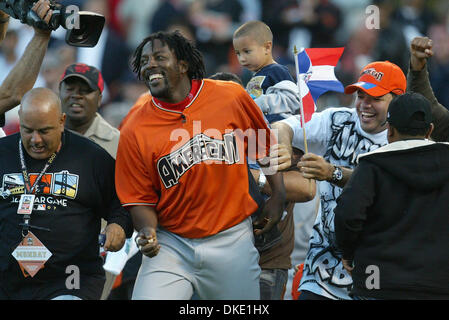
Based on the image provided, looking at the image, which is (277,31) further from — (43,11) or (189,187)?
(189,187)

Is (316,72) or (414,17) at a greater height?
(414,17)

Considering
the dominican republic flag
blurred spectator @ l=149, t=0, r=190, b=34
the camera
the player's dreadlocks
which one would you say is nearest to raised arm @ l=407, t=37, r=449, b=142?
the dominican republic flag

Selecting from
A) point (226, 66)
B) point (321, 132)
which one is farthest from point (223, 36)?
point (321, 132)

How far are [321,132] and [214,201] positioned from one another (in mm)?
1064

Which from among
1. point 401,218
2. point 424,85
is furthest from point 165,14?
point 401,218

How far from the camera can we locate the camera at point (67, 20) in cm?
485

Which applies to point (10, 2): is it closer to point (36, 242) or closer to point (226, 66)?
point (36, 242)

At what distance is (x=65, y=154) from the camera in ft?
16.8

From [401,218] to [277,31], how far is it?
7.40 meters

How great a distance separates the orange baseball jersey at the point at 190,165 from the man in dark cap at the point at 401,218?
0.72m

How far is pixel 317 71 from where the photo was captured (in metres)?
5.26

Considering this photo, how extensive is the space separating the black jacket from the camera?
6.29ft

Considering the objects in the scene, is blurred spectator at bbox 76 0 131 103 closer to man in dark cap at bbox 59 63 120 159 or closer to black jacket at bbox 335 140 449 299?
man in dark cap at bbox 59 63 120 159
